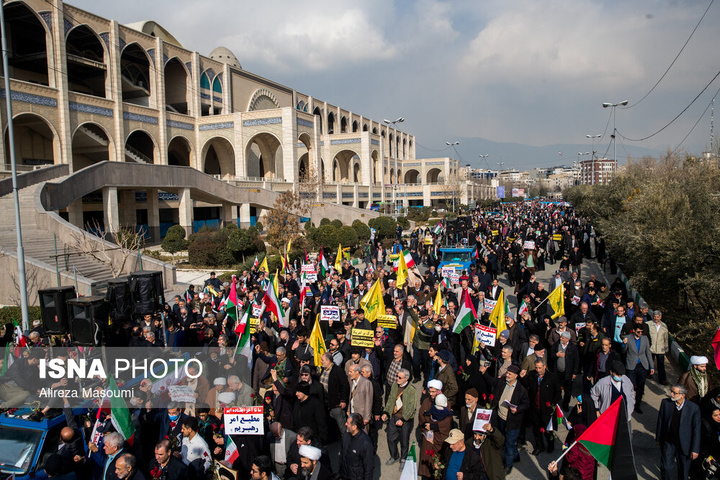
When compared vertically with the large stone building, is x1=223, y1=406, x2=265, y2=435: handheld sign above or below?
below

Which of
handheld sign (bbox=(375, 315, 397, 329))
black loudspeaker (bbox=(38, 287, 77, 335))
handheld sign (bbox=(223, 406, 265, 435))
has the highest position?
black loudspeaker (bbox=(38, 287, 77, 335))

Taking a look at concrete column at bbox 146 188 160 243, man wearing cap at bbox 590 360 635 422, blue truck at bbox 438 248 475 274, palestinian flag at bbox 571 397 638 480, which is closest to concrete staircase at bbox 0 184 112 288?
blue truck at bbox 438 248 475 274

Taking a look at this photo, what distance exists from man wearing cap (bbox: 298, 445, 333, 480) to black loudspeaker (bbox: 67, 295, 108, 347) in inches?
158

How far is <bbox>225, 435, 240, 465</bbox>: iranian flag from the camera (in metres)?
5.09

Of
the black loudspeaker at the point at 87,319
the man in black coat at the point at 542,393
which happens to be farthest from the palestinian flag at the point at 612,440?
the black loudspeaker at the point at 87,319

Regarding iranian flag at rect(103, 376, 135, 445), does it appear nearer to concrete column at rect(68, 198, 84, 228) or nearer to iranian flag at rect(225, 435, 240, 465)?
iranian flag at rect(225, 435, 240, 465)

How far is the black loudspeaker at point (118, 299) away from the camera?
8.67 m

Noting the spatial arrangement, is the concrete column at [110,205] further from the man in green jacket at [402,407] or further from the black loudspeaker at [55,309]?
the man in green jacket at [402,407]

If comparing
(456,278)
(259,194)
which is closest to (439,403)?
(456,278)

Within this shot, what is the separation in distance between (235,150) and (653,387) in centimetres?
3864

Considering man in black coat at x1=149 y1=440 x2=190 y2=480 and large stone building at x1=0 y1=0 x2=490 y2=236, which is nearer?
man in black coat at x1=149 y1=440 x2=190 y2=480

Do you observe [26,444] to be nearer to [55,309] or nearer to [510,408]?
[55,309]

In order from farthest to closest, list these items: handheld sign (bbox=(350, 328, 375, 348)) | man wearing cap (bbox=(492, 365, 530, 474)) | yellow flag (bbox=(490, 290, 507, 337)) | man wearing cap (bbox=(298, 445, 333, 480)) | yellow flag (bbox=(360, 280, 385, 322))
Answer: yellow flag (bbox=(360, 280, 385, 322)), yellow flag (bbox=(490, 290, 507, 337)), handheld sign (bbox=(350, 328, 375, 348)), man wearing cap (bbox=(492, 365, 530, 474)), man wearing cap (bbox=(298, 445, 333, 480))

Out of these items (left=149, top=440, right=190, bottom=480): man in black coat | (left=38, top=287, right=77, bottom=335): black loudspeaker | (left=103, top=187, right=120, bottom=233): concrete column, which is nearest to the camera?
(left=149, top=440, right=190, bottom=480): man in black coat
